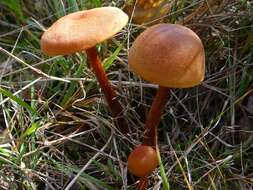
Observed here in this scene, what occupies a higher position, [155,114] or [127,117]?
[155,114]

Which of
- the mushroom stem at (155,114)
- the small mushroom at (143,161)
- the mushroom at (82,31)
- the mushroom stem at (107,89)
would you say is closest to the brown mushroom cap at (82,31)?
the mushroom at (82,31)

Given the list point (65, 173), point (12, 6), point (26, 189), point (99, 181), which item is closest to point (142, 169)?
point (99, 181)

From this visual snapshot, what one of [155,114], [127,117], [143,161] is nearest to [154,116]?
[155,114]

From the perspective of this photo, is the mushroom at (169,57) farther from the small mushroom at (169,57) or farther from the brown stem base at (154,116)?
the brown stem base at (154,116)

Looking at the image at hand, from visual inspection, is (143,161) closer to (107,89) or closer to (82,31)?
(107,89)

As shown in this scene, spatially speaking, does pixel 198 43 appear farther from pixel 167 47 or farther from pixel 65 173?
pixel 65 173

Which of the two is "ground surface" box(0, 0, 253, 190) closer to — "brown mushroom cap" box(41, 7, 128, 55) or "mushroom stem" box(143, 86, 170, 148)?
"mushroom stem" box(143, 86, 170, 148)
